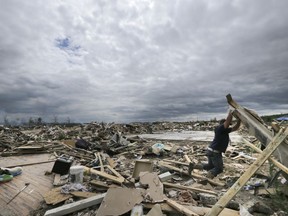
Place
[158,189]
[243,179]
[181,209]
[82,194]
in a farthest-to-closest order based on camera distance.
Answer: [82,194], [158,189], [181,209], [243,179]

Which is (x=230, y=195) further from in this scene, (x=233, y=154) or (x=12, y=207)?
(x=233, y=154)

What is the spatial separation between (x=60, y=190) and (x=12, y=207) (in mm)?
1057

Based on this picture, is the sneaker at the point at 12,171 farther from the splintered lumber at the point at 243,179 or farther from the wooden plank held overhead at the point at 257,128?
the wooden plank held overhead at the point at 257,128

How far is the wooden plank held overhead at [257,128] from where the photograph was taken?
3.81m

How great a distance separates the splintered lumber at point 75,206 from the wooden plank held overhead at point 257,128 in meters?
3.44

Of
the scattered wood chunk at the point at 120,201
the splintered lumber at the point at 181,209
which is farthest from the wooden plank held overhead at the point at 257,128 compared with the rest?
the scattered wood chunk at the point at 120,201

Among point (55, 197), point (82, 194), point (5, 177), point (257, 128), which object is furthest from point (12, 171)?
point (257, 128)

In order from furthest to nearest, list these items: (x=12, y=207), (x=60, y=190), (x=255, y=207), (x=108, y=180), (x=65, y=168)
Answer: (x=65, y=168)
(x=108, y=180)
(x=60, y=190)
(x=12, y=207)
(x=255, y=207)

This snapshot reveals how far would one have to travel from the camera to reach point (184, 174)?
7.30 metres

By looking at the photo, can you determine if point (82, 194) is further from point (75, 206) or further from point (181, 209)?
point (181, 209)

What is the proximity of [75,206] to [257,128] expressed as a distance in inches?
157

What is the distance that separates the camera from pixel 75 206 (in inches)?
179

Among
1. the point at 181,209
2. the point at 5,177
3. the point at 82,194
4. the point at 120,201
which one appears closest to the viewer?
the point at 181,209

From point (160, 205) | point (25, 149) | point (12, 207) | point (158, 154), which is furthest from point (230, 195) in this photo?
point (25, 149)
